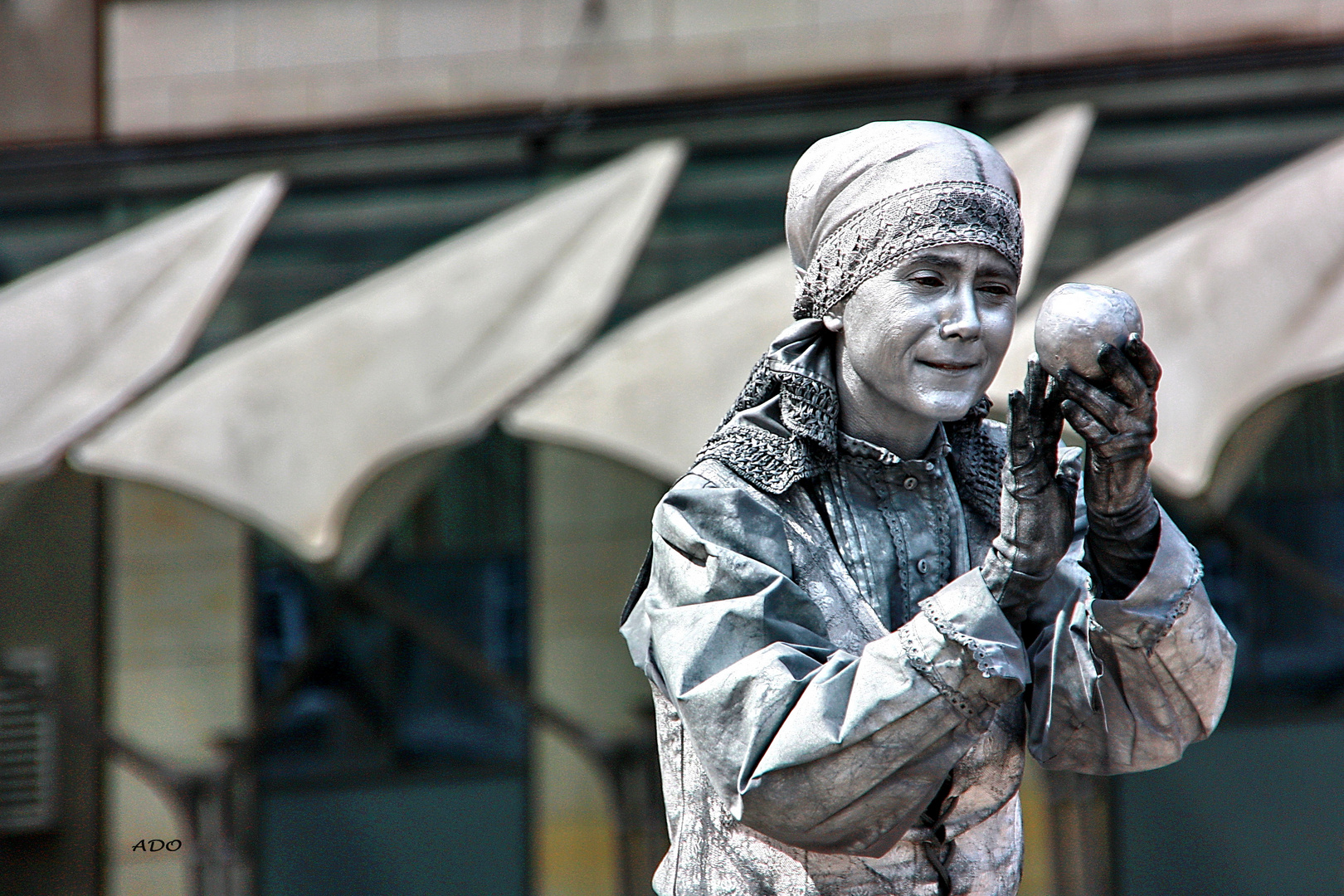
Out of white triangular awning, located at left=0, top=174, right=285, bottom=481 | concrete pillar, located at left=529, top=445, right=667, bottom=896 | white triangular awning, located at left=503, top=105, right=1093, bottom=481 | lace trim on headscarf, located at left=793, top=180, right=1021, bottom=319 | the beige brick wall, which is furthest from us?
the beige brick wall

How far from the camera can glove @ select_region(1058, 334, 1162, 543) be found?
70.4 inches

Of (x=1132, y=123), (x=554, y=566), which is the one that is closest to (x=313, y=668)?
(x=554, y=566)

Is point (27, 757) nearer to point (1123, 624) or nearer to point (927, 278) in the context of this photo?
point (927, 278)

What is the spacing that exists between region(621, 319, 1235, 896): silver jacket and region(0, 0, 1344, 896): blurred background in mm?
4909

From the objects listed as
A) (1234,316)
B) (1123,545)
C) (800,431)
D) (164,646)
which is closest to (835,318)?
(800,431)

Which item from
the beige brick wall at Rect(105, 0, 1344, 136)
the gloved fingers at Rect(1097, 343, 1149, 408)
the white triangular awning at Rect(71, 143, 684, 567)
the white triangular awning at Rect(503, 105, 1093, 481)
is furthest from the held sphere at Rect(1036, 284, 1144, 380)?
the beige brick wall at Rect(105, 0, 1344, 136)

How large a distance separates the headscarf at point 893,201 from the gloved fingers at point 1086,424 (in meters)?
0.29

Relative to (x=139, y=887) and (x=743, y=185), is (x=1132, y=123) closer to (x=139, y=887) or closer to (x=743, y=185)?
(x=743, y=185)

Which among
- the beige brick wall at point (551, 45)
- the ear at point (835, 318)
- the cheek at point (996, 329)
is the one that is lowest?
the cheek at point (996, 329)

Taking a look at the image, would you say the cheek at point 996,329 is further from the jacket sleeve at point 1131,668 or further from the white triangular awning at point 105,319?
the white triangular awning at point 105,319

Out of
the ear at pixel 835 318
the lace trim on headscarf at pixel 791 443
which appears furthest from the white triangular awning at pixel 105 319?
the ear at pixel 835 318

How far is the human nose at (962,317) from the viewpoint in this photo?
2033mm

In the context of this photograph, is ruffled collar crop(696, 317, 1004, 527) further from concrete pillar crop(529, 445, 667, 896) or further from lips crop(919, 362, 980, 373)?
concrete pillar crop(529, 445, 667, 896)

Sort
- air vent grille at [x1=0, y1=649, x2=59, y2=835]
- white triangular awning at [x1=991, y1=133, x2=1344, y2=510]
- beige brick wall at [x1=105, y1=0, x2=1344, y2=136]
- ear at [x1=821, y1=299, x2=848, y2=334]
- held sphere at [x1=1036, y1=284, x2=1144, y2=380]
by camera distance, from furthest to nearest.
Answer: beige brick wall at [x1=105, y1=0, x2=1344, y2=136]
air vent grille at [x1=0, y1=649, x2=59, y2=835]
white triangular awning at [x1=991, y1=133, x2=1344, y2=510]
ear at [x1=821, y1=299, x2=848, y2=334]
held sphere at [x1=1036, y1=284, x2=1144, y2=380]
